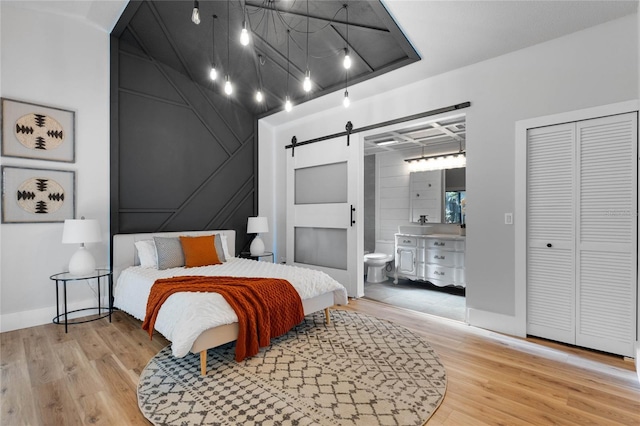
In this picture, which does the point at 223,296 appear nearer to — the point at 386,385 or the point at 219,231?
the point at 386,385

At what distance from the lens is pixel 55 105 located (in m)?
3.45

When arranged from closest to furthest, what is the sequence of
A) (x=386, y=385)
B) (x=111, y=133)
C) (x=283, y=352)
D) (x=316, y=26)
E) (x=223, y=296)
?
(x=386, y=385), (x=223, y=296), (x=283, y=352), (x=316, y=26), (x=111, y=133)

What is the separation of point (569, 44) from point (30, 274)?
5.60 m

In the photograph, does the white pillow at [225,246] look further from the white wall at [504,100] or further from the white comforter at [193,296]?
the white wall at [504,100]

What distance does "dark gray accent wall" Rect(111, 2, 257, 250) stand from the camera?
152 inches

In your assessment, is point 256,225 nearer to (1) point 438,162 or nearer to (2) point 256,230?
(2) point 256,230

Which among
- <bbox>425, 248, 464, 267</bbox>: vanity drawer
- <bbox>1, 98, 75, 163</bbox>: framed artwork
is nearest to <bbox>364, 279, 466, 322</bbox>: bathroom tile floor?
<bbox>425, 248, 464, 267</bbox>: vanity drawer

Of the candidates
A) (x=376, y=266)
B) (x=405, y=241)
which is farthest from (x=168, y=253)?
(x=405, y=241)

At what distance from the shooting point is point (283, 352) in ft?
8.80

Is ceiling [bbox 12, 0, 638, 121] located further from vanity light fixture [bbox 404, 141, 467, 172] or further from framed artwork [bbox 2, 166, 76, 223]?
vanity light fixture [bbox 404, 141, 467, 172]

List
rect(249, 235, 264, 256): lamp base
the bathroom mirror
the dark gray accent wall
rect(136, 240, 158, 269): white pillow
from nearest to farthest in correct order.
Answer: rect(136, 240, 158, 269): white pillow, the dark gray accent wall, rect(249, 235, 264, 256): lamp base, the bathroom mirror

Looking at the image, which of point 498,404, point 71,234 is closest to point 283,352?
point 498,404

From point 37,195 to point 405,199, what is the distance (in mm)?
5203

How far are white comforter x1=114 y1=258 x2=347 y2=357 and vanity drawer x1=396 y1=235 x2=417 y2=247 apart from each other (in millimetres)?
2192
